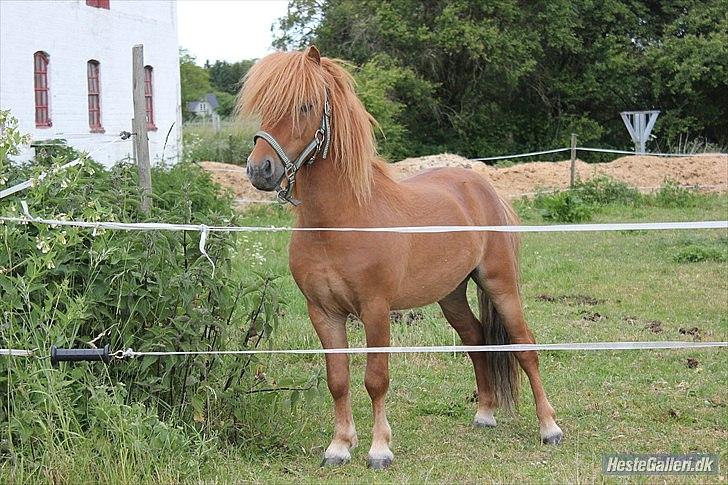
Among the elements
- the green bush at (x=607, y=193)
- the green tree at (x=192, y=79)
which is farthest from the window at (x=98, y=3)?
the green tree at (x=192, y=79)

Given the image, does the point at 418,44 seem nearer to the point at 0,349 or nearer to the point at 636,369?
the point at 636,369

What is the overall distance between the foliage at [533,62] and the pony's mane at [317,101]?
27.8 m

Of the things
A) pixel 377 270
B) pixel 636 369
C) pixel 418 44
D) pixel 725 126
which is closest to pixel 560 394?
pixel 636 369

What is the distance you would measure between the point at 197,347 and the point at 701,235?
10.7 meters

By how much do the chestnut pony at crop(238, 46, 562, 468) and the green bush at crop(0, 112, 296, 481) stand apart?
49 cm

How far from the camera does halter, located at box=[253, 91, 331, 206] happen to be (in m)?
4.46

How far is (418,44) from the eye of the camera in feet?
110

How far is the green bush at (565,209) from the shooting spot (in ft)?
53.9

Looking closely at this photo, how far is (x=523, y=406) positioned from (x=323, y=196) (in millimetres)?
2416

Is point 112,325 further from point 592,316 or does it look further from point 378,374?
point 592,316

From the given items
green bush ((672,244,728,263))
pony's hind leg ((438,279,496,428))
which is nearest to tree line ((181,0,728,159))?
green bush ((672,244,728,263))

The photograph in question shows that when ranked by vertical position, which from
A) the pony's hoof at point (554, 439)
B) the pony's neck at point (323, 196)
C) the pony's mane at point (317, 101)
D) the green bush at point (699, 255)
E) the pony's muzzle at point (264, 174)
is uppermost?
the pony's mane at point (317, 101)

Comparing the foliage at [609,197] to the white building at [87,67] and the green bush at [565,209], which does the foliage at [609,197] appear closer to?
the green bush at [565,209]

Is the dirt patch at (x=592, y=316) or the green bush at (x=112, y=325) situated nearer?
the green bush at (x=112, y=325)
